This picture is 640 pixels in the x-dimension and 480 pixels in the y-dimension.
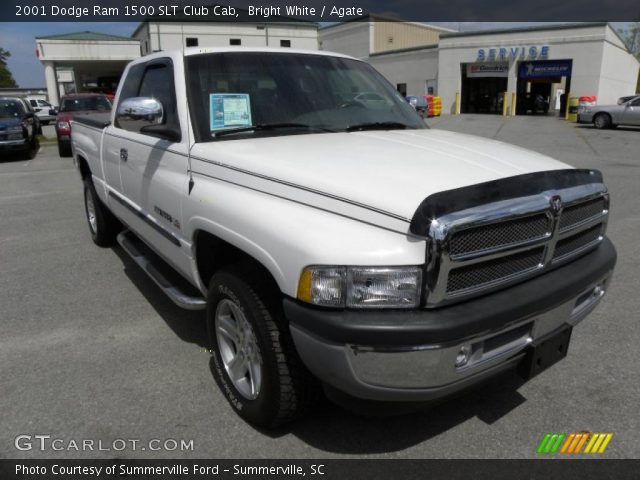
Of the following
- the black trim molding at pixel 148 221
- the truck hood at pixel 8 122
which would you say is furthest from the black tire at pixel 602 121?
the black trim molding at pixel 148 221

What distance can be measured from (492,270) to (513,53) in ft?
113

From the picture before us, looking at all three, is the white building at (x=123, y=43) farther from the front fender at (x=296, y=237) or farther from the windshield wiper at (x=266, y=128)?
the front fender at (x=296, y=237)

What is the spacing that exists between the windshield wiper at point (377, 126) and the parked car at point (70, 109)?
1357cm

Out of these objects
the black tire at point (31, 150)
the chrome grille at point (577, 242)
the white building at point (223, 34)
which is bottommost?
the black tire at point (31, 150)

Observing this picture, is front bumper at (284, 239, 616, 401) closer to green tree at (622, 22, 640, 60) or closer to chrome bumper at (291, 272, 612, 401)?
chrome bumper at (291, 272, 612, 401)

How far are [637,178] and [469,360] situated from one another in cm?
966

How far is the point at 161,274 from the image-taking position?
3750 mm

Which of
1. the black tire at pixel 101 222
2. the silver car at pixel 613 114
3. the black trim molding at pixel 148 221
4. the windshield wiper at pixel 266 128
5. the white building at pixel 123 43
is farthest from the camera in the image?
the white building at pixel 123 43

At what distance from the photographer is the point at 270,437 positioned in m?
2.65

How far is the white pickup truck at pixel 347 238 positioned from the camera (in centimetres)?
203

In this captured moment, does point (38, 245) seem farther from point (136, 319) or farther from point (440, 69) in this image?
point (440, 69)

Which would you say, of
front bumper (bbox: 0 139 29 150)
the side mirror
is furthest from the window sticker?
front bumper (bbox: 0 139 29 150)

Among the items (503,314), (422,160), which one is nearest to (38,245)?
(422,160)

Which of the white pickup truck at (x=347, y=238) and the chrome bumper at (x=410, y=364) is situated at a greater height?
the white pickup truck at (x=347, y=238)
